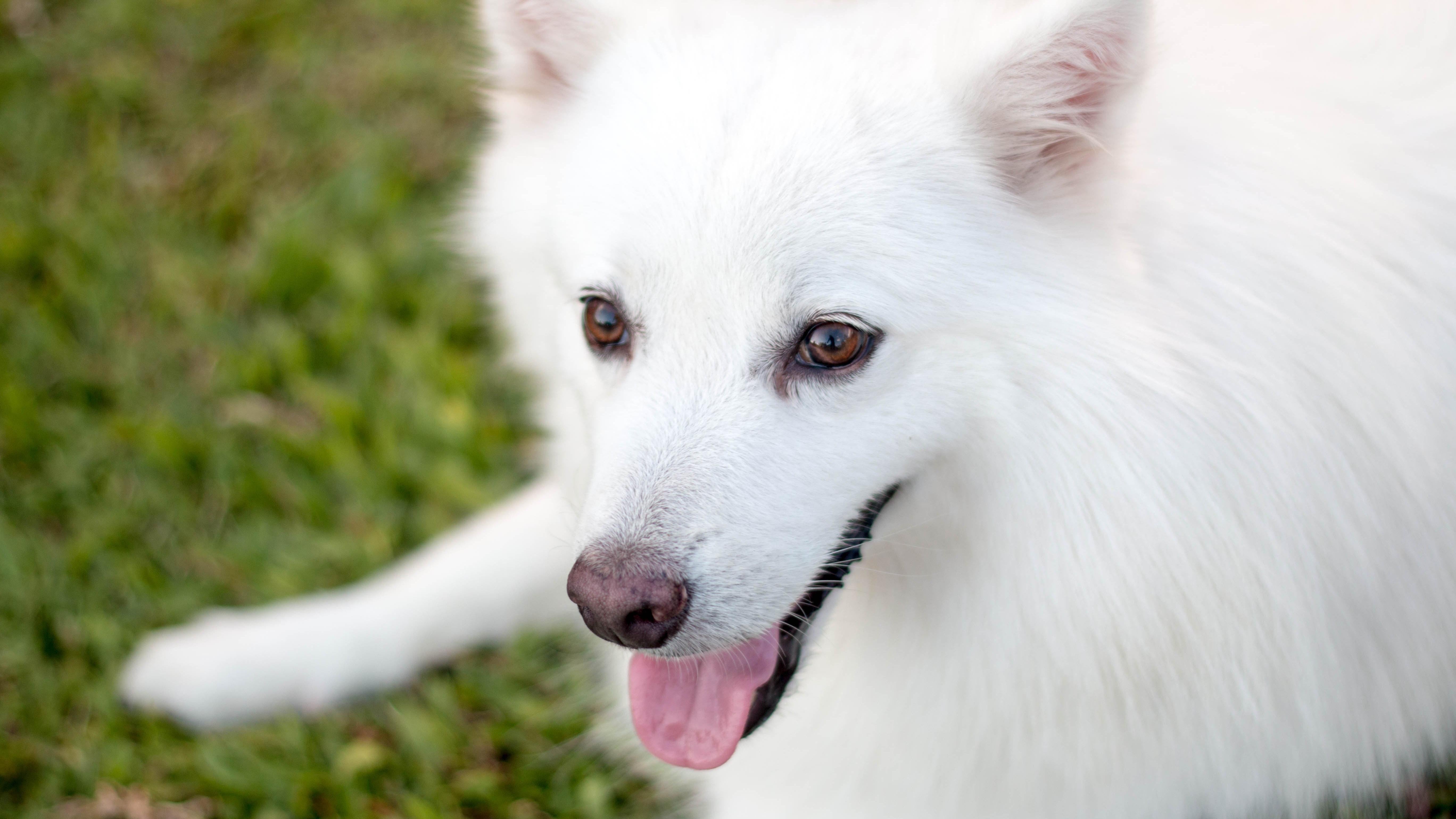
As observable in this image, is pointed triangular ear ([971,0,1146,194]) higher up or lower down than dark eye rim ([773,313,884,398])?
higher up

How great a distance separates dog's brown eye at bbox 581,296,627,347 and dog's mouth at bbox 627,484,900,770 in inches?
22.0

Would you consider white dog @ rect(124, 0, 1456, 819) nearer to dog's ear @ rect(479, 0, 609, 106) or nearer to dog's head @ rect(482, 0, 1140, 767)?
dog's head @ rect(482, 0, 1140, 767)

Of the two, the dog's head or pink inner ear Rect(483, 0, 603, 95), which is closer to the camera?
the dog's head

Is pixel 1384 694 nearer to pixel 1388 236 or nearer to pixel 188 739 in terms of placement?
pixel 1388 236

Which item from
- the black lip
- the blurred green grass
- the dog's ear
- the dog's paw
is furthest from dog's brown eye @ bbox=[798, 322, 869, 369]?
the dog's paw

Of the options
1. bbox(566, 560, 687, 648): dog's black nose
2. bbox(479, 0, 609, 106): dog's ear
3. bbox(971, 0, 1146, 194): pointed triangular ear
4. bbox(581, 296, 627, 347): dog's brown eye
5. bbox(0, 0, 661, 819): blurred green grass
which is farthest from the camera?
bbox(0, 0, 661, 819): blurred green grass

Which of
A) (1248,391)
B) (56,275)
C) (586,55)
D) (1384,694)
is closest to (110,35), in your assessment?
(56,275)

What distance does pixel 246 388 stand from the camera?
12.5 feet

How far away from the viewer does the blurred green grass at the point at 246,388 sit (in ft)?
9.61

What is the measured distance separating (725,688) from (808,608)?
22 centimetres

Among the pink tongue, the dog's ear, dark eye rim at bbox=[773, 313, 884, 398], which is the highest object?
the dog's ear

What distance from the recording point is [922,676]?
7.16ft

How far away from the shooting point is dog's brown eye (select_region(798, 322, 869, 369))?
1.87m

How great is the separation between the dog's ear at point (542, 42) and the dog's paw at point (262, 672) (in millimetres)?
1530
